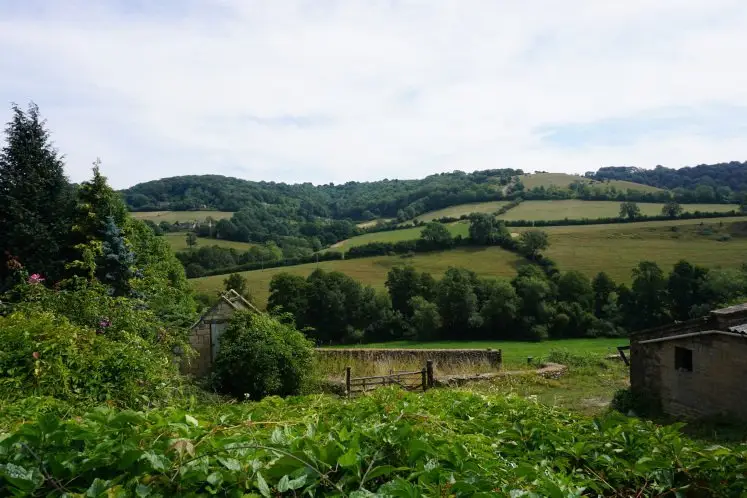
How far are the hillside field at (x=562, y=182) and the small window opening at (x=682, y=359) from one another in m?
80.2

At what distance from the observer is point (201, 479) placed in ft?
5.89

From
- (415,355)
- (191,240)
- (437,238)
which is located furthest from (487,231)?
(415,355)

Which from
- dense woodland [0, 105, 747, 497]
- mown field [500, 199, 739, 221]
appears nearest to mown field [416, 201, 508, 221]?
mown field [500, 199, 739, 221]

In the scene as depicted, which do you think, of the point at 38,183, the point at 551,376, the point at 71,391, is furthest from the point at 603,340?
the point at 71,391

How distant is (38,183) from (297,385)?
37.0 feet

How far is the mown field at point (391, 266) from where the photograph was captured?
56.5 metres

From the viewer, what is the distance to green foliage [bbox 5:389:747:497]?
1.80 meters

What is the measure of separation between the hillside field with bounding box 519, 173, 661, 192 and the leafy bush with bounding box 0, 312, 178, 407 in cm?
9390

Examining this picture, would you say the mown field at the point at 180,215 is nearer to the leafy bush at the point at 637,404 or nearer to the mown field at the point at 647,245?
the mown field at the point at 647,245

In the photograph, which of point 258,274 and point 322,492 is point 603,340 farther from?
point 322,492

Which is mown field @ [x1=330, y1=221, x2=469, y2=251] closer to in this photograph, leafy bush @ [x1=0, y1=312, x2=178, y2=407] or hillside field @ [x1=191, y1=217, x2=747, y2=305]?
hillside field @ [x1=191, y1=217, x2=747, y2=305]

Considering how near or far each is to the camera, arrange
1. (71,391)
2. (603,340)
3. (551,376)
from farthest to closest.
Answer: (603,340), (551,376), (71,391)

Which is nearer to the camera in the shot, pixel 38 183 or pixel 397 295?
pixel 38 183

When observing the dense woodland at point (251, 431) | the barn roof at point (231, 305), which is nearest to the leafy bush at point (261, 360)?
the dense woodland at point (251, 431)
